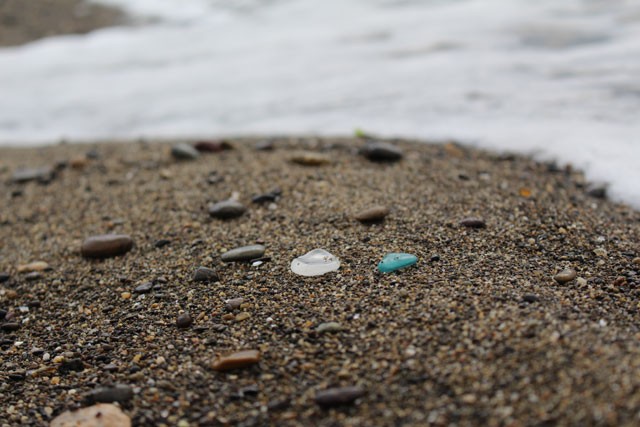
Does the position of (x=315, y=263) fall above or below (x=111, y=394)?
above

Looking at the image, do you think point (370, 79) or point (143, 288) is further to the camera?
point (370, 79)

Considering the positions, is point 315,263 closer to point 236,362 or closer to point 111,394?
point 236,362

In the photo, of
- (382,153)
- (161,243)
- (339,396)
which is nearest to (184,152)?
(161,243)

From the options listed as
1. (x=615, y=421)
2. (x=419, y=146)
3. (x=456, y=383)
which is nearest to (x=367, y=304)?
(x=456, y=383)

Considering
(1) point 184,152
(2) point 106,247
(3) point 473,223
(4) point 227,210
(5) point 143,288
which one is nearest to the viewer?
(5) point 143,288

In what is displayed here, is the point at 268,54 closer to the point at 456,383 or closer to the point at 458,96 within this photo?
the point at 458,96

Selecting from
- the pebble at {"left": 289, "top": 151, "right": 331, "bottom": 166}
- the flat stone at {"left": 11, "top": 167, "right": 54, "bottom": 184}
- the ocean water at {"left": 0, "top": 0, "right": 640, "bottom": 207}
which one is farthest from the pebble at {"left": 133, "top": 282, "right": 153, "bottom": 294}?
the ocean water at {"left": 0, "top": 0, "right": 640, "bottom": 207}
